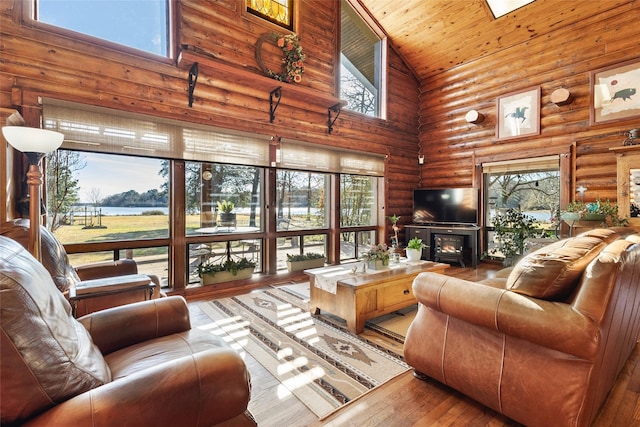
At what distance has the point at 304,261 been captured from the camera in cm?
507

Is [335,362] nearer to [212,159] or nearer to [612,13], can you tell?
[212,159]

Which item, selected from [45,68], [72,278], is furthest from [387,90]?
[72,278]

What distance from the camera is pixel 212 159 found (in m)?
4.04

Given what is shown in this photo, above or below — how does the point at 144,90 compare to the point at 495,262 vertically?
above

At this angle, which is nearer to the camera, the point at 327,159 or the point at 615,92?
the point at 615,92

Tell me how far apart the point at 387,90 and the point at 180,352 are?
6.08 meters

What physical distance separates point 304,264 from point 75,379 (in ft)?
13.8

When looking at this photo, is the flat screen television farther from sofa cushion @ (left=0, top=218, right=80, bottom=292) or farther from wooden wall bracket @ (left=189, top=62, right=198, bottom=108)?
sofa cushion @ (left=0, top=218, right=80, bottom=292)

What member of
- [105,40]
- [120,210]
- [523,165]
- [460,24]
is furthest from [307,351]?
[460,24]

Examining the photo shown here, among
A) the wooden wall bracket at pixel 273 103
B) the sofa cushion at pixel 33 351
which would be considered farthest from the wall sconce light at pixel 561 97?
the sofa cushion at pixel 33 351

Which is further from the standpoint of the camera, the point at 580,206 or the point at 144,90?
the point at 580,206

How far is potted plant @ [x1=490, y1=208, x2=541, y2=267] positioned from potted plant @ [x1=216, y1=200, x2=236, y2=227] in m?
4.56

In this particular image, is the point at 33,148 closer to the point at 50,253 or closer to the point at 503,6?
the point at 50,253

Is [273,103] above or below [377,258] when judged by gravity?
above
